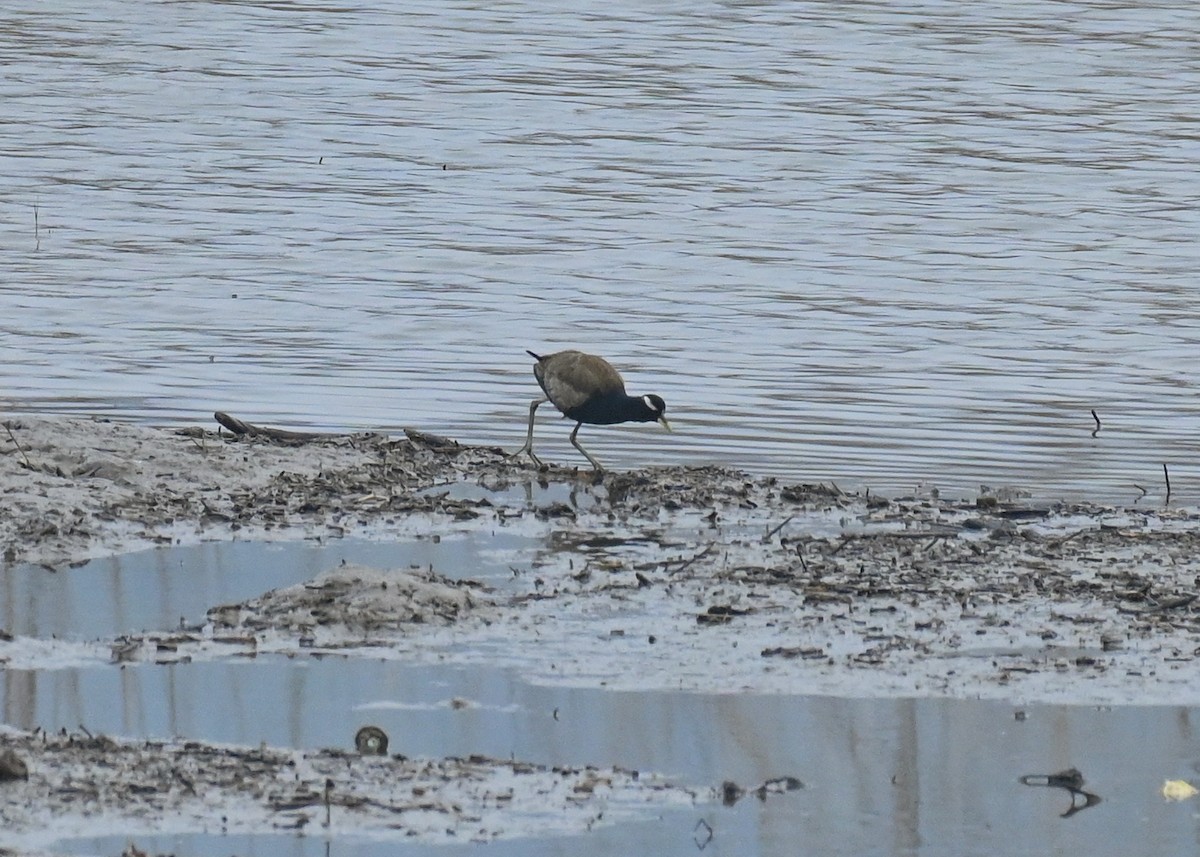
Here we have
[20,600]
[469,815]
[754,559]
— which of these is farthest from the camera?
[754,559]

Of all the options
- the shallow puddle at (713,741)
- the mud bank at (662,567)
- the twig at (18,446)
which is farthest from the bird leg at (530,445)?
the shallow puddle at (713,741)

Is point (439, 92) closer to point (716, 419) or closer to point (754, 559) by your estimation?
point (716, 419)

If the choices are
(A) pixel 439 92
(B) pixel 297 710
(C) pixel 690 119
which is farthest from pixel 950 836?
(A) pixel 439 92

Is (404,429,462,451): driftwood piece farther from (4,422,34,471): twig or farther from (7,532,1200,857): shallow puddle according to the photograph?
(7,532,1200,857): shallow puddle

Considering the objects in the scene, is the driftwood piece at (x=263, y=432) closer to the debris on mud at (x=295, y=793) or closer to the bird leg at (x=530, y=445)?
the bird leg at (x=530, y=445)

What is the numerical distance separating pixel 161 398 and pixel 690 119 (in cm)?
1158

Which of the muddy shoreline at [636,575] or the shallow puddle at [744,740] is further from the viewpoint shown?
the muddy shoreline at [636,575]

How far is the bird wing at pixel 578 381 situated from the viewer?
10172 mm

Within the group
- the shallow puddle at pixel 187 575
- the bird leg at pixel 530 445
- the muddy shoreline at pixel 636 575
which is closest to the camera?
the muddy shoreline at pixel 636 575

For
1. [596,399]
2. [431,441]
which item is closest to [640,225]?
[596,399]

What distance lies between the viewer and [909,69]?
25.4 m

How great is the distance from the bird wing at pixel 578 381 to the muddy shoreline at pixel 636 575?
0.37 metres

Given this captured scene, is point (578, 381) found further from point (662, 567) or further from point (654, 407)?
point (662, 567)

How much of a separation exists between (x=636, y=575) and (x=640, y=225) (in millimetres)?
9469
